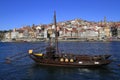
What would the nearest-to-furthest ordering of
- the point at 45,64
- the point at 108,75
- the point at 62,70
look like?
the point at 108,75, the point at 62,70, the point at 45,64

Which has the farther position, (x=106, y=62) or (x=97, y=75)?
(x=106, y=62)

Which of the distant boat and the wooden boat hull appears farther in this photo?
the distant boat

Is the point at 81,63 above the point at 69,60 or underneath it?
underneath

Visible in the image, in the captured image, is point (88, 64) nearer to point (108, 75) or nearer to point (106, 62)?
point (106, 62)

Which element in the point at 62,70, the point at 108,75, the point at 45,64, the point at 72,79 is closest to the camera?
the point at 72,79

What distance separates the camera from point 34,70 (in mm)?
43750

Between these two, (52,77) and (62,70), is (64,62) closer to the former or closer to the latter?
(62,70)

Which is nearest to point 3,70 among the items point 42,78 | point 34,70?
point 34,70

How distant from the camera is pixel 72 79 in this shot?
36.4 meters

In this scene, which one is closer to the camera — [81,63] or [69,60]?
[81,63]

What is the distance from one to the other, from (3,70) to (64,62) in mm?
10505

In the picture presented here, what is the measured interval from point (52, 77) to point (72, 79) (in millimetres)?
3296

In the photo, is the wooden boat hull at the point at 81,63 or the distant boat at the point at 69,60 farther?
→ the distant boat at the point at 69,60

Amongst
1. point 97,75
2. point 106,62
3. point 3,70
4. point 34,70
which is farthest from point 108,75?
point 3,70
